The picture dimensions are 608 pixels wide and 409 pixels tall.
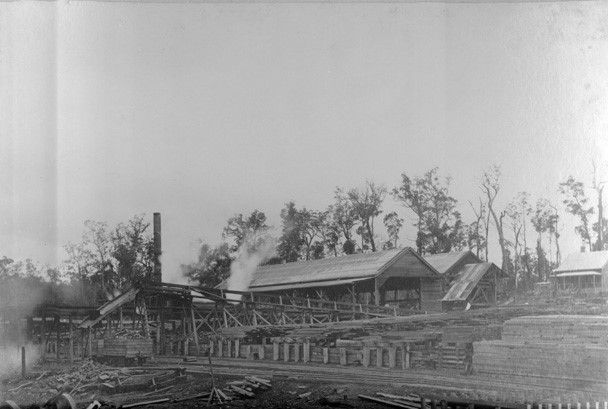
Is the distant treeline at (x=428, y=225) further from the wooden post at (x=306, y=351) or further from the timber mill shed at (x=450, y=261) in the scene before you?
the wooden post at (x=306, y=351)

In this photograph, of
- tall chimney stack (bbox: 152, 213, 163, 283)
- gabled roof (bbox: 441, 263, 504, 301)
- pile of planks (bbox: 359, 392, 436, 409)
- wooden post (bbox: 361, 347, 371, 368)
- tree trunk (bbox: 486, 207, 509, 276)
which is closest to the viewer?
pile of planks (bbox: 359, 392, 436, 409)

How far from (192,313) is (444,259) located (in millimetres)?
5766

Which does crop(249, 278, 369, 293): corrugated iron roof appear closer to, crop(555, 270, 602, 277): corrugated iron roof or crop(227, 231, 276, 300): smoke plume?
crop(227, 231, 276, 300): smoke plume

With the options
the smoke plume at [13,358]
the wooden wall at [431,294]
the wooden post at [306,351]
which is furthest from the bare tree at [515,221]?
the smoke plume at [13,358]

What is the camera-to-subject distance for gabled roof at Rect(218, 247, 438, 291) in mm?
17016

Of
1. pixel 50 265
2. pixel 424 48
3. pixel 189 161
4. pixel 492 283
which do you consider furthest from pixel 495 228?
pixel 50 265

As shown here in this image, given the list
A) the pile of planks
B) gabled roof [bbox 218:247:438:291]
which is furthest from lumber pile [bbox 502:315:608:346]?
gabled roof [bbox 218:247:438:291]

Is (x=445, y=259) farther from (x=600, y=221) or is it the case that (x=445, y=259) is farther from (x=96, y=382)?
(x=96, y=382)

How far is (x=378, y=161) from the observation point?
588 inches

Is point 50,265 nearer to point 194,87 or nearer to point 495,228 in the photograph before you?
point 194,87

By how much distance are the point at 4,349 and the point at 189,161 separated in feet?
20.9

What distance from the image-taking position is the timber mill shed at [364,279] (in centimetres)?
1716

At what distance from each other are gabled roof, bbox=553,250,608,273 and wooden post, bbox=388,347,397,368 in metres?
3.70

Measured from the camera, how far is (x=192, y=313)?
1742 centimetres
